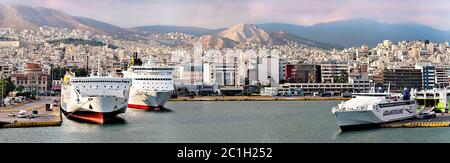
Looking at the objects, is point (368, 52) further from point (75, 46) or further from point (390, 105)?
point (390, 105)

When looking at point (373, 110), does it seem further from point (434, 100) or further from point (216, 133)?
point (434, 100)

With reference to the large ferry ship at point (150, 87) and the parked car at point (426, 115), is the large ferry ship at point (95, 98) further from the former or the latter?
the parked car at point (426, 115)

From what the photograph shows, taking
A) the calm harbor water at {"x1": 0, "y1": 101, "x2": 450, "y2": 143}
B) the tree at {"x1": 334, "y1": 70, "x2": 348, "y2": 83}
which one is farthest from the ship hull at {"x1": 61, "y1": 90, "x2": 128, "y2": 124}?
the tree at {"x1": 334, "y1": 70, "x2": 348, "y2": 83}

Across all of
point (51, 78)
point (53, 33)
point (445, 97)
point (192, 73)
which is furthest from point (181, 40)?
point (445, 97)

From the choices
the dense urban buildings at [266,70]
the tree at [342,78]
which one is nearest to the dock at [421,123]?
the dense urban buildings at [266,70]

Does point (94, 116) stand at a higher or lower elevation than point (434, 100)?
lower

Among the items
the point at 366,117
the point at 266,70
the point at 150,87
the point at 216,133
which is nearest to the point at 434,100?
the point at 366,117
